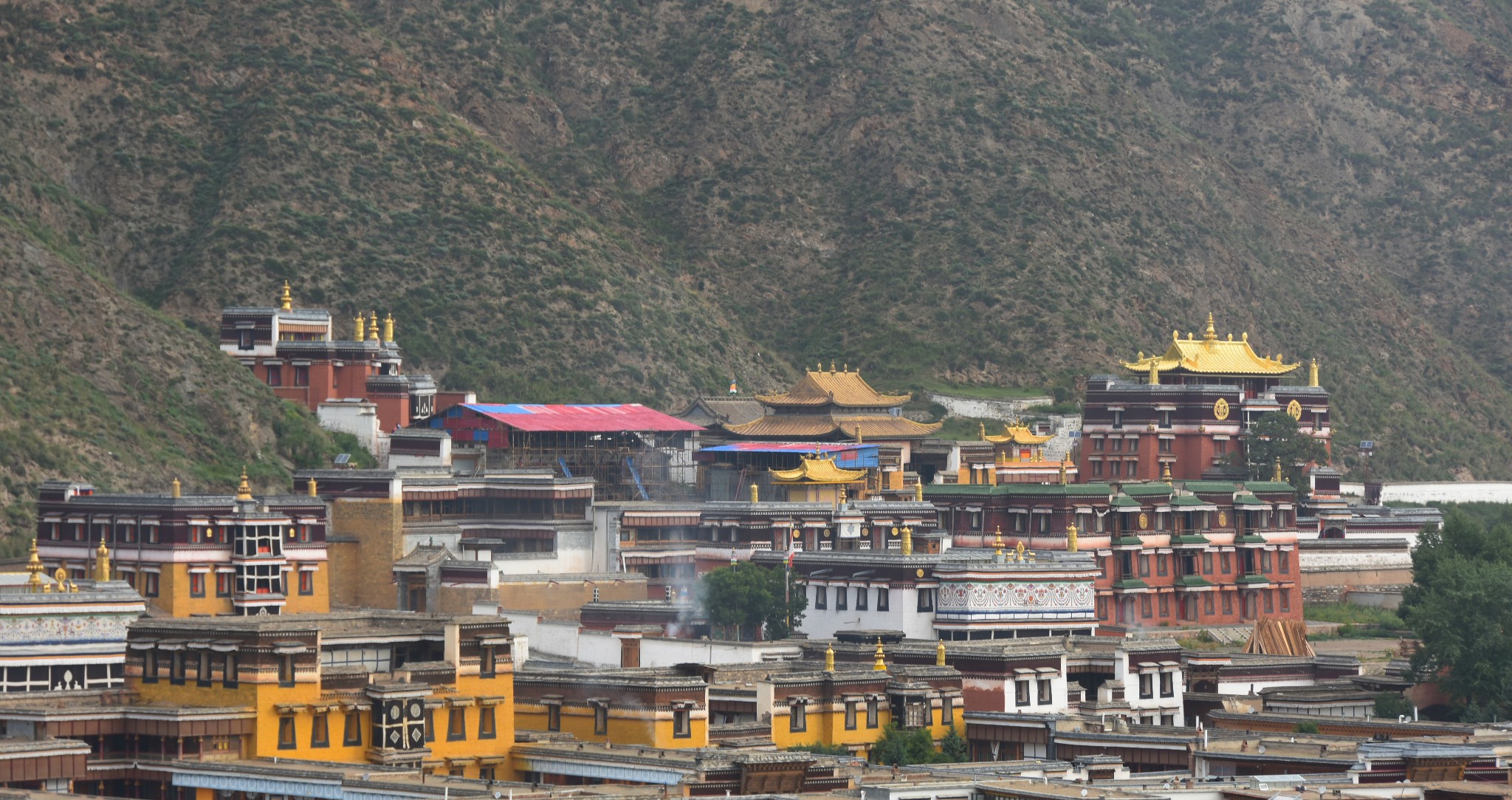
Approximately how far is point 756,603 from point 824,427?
3519 cm

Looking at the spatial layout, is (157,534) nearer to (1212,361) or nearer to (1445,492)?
(1212,361)

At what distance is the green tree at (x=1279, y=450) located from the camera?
541ft

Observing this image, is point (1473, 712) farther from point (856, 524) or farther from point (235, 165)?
point (235, 165)

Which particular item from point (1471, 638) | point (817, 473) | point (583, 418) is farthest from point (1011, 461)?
point (1471, 638)

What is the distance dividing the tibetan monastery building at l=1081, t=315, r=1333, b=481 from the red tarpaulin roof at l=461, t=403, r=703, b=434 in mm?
22025

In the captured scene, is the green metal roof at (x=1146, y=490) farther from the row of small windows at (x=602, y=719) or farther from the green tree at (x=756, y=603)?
the row of small windows at (x=602, y=719)

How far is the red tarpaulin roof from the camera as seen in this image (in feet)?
503

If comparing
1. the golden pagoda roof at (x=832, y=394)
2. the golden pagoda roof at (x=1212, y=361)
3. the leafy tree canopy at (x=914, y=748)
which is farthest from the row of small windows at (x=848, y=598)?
the golden pagoda roof at (x=1212, y=361)

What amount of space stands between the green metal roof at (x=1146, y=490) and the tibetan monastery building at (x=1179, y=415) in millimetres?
17106

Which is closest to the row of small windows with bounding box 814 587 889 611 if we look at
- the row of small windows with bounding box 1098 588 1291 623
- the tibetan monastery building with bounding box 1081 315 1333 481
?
the row of small windows with bounding box 1098 588 1291 623

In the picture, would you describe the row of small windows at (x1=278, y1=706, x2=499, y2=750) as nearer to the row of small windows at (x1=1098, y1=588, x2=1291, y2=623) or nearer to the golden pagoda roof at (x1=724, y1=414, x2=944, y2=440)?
the row of small windows at (x1=1098, y1=588, x2=1291, y2=623)

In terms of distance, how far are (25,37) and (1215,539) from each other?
3198 inches

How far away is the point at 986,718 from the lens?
338 ft

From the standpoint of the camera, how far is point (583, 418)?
15738cm
